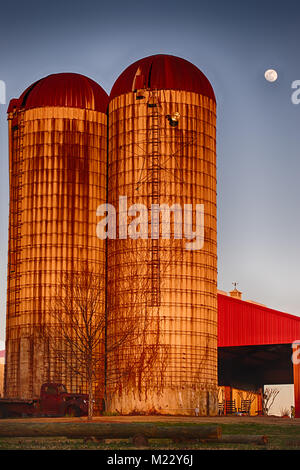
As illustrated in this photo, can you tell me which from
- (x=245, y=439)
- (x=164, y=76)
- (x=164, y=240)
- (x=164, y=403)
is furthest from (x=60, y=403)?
(x=164, y=76)

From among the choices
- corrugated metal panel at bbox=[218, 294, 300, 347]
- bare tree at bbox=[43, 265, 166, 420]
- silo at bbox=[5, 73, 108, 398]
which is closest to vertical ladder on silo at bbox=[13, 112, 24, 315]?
silo at bbox=[5, 73, 108, 398]

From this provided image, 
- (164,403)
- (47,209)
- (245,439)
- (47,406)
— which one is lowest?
(245,439)

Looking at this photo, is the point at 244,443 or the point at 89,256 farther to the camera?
the point at 89,256

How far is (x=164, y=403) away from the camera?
63.0 m

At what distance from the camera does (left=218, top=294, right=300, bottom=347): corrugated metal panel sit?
2638 inches

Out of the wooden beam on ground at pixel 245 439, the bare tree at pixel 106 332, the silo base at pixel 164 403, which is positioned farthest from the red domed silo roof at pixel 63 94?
the wooden beam on ground at pixel 245 439

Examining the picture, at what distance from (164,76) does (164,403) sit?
25.4 meters

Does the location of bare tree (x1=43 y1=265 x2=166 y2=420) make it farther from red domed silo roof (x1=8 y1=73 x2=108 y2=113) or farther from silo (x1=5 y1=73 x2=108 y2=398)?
red domed silo roof (x1=8 y1=73 x2=108 y2=113)

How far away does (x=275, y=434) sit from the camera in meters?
36.7

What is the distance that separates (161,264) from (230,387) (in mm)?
20514

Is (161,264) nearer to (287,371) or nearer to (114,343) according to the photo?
(114,343)

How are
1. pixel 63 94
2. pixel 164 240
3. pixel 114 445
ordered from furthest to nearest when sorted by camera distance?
1. pixel 63 94
2. pixel 164 240
3. pixel 114 445

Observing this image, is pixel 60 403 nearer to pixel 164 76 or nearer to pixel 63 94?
pixel 63 94

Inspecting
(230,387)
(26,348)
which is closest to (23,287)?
(26,348)
